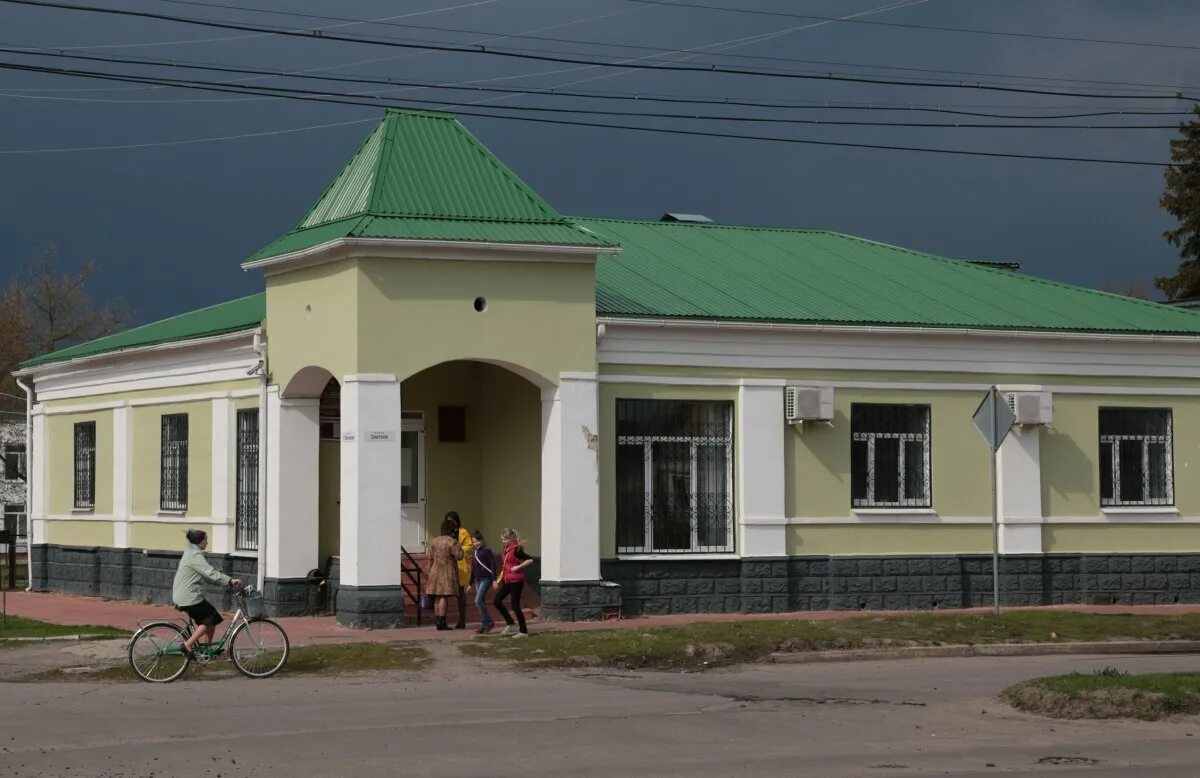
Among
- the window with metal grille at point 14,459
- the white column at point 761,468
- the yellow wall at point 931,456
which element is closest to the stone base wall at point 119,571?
the white column at point 761,468

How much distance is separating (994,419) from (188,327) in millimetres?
13827

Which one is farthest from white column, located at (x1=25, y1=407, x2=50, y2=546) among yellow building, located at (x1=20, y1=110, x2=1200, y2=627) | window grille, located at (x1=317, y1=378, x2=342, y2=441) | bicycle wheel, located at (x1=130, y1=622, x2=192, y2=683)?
bicycle wheel, located at (x1=130, y1=622, x2=192, y2=683)

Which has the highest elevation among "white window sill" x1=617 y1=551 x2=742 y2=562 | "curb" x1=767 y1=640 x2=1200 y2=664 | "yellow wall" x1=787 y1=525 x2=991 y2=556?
"yellow wall" x1=787 y1=525 x2=991 y2=556

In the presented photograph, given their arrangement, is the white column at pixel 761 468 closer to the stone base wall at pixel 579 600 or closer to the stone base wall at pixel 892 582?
the stone base wall at pixel 892 582

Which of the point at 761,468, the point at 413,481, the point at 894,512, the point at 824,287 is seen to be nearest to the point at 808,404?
the point at 761,468

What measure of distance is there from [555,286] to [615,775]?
41.1 ft

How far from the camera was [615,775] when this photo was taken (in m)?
11.5

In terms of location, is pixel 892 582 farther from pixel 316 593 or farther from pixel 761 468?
pixel 316 593

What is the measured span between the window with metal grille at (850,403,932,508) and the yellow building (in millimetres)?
40

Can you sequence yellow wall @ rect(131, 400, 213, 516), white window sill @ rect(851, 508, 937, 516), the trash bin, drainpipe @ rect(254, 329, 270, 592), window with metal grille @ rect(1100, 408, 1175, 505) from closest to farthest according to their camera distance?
the trash bin, drainpipe @ rect(254, 329, 270, 592), white window sill @ rect(851, 508, 937, 516), yellow wall @ rect(131, 400, 213, 516), window with metal grille @ rect(1100, 408, 1175, 505)

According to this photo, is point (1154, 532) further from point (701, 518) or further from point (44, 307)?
point (44, 307)

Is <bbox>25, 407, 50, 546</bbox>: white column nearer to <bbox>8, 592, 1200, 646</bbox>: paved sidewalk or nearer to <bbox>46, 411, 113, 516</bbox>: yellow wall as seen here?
<bbox>46, 411, 113, 516</bbox>: yellow wall

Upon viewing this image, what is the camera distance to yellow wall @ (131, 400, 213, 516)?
2694 cm

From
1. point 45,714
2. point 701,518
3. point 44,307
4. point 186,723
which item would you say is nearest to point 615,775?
point 186,723
